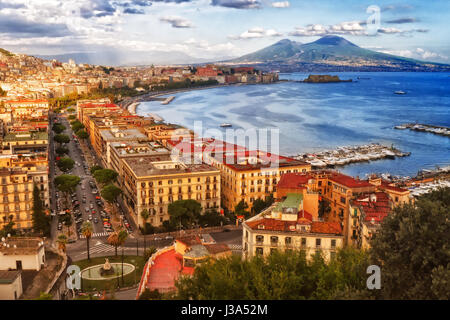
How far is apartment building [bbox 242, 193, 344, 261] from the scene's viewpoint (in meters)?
14.8

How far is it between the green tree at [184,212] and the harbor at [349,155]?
70.1ft

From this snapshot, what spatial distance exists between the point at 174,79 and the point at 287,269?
14601 cm

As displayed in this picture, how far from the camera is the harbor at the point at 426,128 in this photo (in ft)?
196

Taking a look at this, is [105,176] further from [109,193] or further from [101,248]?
[101,248]

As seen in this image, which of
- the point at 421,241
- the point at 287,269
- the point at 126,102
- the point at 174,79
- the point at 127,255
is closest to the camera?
the point at 421,241

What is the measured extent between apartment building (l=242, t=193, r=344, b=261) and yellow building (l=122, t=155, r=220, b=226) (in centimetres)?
777

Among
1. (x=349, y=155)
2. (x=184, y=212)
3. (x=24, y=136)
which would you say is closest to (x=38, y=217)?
(x=184, y=212)

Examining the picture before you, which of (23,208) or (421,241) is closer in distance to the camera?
(421,241)

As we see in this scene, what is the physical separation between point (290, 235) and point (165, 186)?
30.4 feet

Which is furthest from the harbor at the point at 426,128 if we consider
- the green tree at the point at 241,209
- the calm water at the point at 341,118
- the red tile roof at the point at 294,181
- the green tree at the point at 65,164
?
the green tree at the point at 65,164

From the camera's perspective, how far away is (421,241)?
8508mm

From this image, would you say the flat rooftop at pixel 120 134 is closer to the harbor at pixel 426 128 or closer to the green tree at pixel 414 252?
the green tree at pixel 414 252

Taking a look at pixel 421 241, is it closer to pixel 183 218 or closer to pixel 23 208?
pixel 183 218
